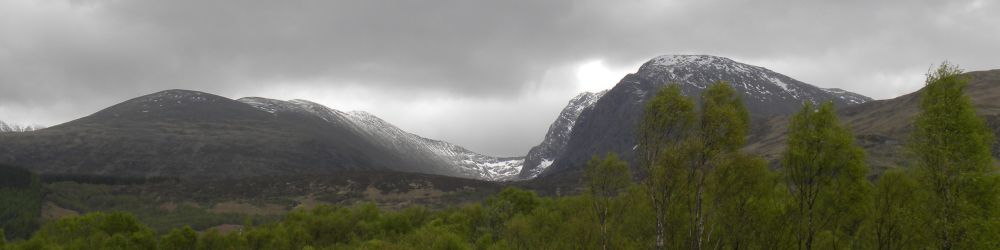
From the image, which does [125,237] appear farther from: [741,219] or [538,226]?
[741,219]

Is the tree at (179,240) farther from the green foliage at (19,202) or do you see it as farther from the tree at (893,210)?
the tree at (893,210)

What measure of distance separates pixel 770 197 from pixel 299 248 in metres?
63.7

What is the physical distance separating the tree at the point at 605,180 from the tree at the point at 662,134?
172 inches

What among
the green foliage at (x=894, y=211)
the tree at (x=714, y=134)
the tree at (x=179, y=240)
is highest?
the tree at (x=714, y=134)

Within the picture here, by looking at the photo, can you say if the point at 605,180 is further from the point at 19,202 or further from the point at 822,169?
the point at 19,202

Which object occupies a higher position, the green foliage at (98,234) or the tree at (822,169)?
the tree at (822,169)

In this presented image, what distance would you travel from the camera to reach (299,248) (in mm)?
83438

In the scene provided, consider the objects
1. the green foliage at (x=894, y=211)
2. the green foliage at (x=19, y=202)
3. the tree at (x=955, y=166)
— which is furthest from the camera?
the green foliage at (x=19, y=202)

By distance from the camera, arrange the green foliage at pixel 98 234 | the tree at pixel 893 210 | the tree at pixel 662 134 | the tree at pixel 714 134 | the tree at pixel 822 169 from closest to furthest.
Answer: the tree at pixel 822 169
the tree at pixel 714 134
the tree at pixel 893 210
the tree at pixel 662 134
the green foliage at pixel 98 234

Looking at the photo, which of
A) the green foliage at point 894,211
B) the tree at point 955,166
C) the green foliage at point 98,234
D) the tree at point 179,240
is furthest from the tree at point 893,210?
the tree at point 179,240

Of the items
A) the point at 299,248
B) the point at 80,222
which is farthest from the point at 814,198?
the point at 80,222

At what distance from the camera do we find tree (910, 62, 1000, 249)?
3136 cm

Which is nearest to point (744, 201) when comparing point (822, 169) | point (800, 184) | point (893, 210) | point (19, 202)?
point (800, 184)

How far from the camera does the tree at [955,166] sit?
31.4m
